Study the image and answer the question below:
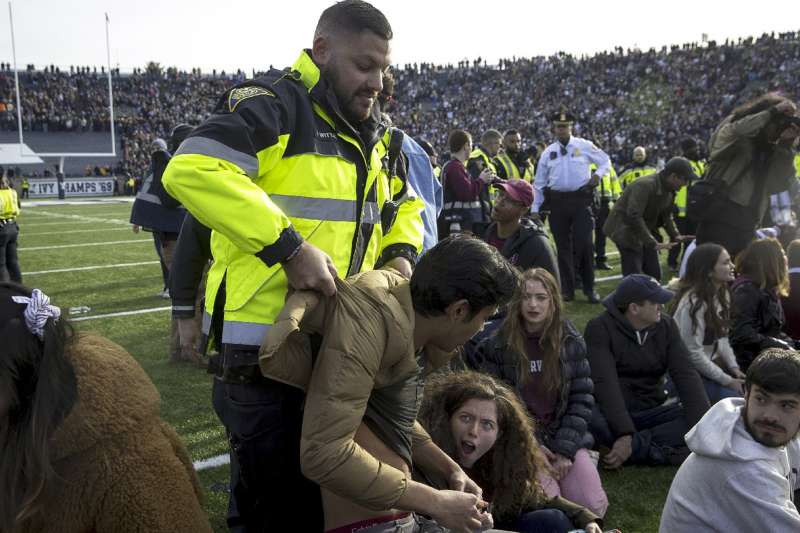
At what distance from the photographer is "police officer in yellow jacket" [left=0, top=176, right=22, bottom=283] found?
905 cm

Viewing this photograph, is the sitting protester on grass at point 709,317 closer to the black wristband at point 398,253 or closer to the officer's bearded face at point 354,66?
the black wristband at point 398,253

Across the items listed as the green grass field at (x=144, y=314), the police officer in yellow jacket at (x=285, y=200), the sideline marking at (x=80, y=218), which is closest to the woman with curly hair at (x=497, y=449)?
the green grass field at (x=144, y=314)

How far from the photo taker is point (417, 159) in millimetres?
4590

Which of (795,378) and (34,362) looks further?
(795,378)

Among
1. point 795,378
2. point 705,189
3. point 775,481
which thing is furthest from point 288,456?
point 705,189

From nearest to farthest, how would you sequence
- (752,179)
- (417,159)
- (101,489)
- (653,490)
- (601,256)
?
(101,489)
(653,490)
(417,159)
(752,179)
(601,256)

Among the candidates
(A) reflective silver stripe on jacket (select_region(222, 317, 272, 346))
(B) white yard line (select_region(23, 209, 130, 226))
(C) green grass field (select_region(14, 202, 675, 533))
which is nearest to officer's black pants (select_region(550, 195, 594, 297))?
(C) green grass field (select_region(14, 202, 675, 533))

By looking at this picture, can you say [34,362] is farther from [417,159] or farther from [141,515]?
[417,159]

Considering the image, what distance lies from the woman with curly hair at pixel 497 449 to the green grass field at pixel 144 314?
755 millimetres

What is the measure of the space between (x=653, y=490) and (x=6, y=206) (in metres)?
8.22

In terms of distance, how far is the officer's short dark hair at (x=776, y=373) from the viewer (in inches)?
112

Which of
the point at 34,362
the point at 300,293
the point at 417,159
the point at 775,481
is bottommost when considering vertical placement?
the point at 775,481

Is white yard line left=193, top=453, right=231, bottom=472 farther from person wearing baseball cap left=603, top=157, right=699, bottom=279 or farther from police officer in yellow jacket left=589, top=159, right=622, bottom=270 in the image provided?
police officer in yellow jacket left=589, top=159, right=622, bottom=270

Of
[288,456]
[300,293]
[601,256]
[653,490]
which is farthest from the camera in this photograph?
[601,256]
